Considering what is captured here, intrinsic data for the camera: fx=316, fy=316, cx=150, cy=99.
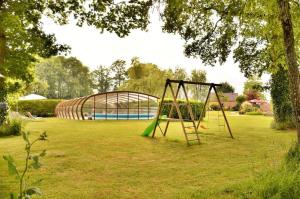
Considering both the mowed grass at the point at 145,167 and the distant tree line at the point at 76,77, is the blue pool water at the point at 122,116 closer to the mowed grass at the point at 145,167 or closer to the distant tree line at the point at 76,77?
the mowed grass at the point at 145,167

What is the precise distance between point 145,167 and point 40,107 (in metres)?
30.8

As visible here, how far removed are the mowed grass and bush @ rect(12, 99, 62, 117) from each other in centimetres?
2527

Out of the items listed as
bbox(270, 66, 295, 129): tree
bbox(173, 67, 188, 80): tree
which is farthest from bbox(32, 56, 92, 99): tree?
bbox(270, 66, 295, 129): tree

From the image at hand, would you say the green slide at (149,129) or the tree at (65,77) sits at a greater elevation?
the tree at (65,77)

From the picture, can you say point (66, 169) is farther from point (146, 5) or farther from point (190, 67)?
point (190, 67)

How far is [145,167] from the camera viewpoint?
25.2 feet

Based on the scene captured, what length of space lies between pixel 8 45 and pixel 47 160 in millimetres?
8525

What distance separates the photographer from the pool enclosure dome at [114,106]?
26797 mm

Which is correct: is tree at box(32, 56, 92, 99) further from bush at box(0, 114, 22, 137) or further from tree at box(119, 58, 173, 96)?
bush at box(0, 114, 22, 137)

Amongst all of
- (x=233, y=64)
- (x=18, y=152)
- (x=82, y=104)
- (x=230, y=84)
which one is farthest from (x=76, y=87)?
(x=18, y=152)

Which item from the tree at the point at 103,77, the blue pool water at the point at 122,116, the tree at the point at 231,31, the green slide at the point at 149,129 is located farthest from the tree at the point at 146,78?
the green slide at the point at 149,129

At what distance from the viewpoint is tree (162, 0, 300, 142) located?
9.31 m

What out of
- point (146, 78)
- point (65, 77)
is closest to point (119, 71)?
point (65, 77)

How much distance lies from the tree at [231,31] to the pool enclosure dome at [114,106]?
11.7 metres
